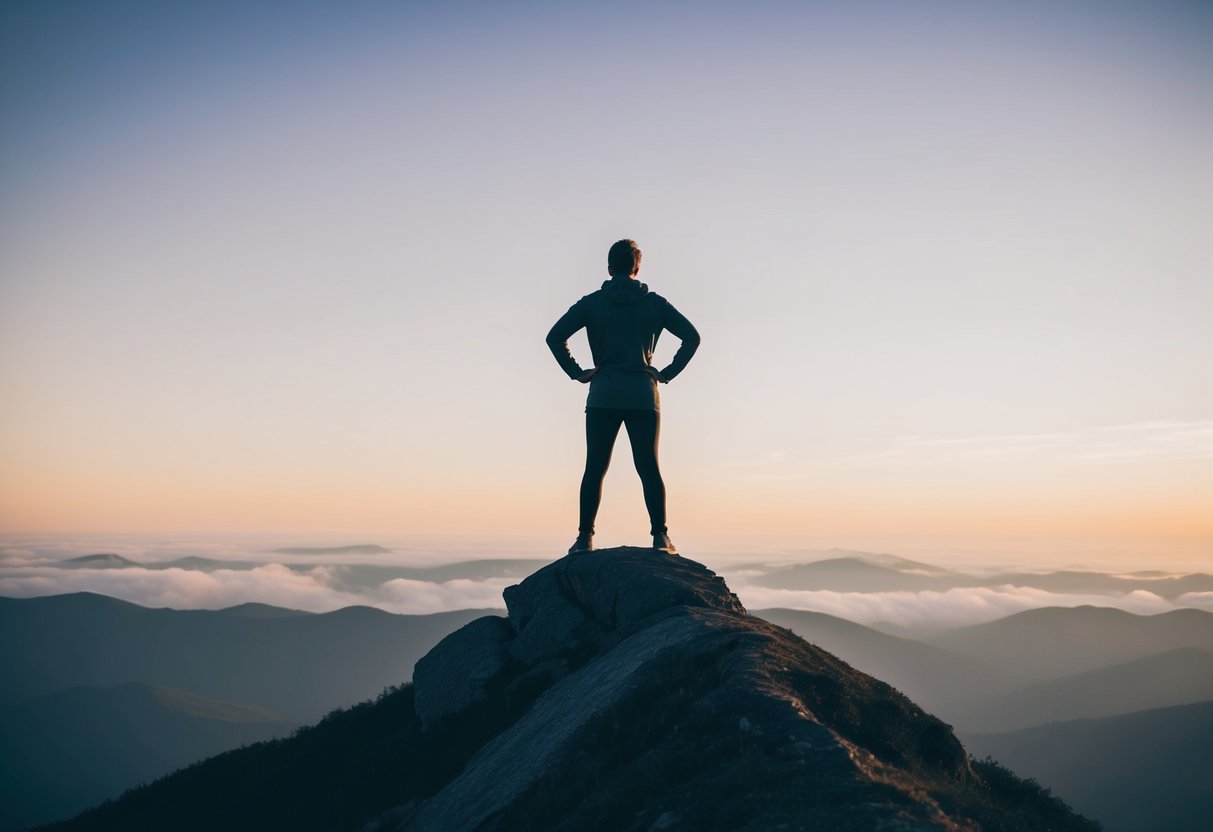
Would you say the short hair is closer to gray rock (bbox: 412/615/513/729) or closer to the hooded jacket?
the hooded jacket

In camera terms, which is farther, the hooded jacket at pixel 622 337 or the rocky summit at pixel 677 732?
the hooded jacket at pixel 622 337

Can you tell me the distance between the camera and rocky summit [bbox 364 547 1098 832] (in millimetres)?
7738

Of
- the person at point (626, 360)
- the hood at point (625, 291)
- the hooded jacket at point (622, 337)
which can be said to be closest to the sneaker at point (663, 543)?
the person at point (626, 360)

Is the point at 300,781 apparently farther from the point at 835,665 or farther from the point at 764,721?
the point at 764,721

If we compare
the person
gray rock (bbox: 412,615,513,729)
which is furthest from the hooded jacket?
gray rock (bbox: 412,615,513,729)

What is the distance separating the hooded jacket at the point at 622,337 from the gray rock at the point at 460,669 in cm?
457

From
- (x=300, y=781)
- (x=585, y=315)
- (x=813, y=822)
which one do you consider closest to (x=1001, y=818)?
(x=813, y=822)

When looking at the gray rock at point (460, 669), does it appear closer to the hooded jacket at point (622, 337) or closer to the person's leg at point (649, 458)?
the person's leg at point (649, 458)

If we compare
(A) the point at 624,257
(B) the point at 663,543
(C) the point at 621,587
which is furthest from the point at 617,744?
(A) the point at 624,257

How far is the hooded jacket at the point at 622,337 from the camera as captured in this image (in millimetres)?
15781

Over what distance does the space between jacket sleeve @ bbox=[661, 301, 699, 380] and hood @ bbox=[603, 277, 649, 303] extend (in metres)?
0.59

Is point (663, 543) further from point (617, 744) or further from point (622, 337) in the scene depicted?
point (617, 744)

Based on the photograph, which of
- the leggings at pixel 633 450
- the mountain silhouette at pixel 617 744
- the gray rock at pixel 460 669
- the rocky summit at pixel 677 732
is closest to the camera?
the rocky summit at pixel 677 732

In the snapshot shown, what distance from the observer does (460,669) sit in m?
16.2
